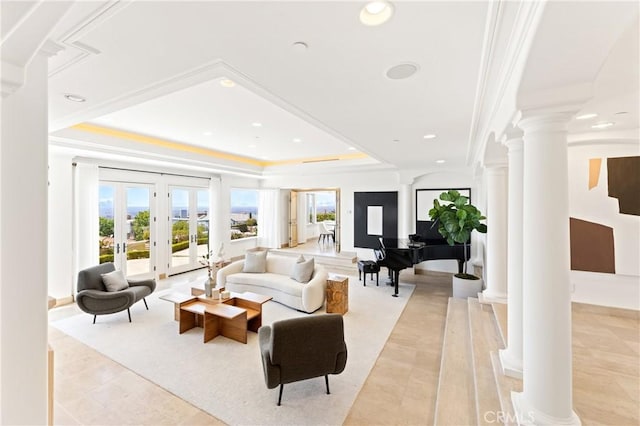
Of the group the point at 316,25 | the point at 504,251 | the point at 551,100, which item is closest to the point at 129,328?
the point at 316,25

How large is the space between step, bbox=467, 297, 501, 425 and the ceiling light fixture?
2870 mm

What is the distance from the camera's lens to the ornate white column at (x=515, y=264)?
7.61 feet

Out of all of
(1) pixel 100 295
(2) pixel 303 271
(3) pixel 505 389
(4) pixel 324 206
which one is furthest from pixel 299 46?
(4) pixel 324 206

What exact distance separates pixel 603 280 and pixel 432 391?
3.34m

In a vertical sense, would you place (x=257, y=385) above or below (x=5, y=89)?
below

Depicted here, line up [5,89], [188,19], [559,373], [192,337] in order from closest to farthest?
[5,89]
[188,19]
[559,373]
[192,337]

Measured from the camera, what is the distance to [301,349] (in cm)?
258

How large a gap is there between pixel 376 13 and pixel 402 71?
0.74m

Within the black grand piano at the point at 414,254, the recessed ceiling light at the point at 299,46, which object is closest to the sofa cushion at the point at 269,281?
the black grand piano at the point at 414,254

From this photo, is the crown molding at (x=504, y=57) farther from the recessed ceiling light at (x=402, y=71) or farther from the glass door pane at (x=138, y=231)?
the glass door pane at (x=138, y=231)

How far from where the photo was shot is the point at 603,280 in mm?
3973

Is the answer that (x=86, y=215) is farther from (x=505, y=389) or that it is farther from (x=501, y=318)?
(x=501, y=318)

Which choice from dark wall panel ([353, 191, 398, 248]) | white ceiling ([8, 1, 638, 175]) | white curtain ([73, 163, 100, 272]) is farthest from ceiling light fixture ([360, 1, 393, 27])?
dark wall panel ([353, 191, 398, 248])

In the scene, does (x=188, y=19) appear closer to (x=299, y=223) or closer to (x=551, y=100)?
(x=551, y=100)
